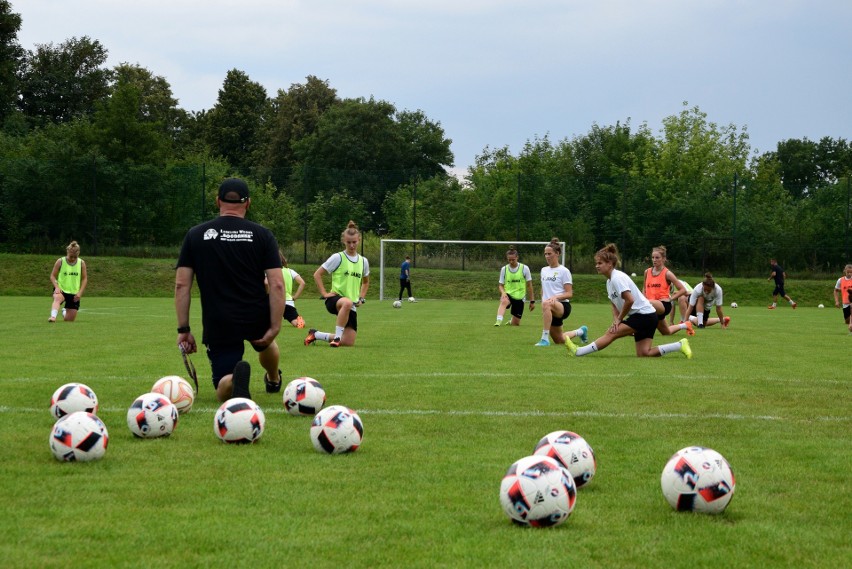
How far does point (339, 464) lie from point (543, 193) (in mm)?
42971

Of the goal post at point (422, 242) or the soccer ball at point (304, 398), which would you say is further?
the goal post at point (422, 242)

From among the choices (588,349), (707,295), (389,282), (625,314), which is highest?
(625,314)

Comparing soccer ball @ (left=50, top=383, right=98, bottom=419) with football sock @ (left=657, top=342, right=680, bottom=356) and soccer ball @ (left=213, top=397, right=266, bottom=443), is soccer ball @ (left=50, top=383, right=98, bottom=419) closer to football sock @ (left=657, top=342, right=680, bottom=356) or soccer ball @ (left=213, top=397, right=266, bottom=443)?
soccer ball @ (left=213, top=397, right=266, bottom=443)

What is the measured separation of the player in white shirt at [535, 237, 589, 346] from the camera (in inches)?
676

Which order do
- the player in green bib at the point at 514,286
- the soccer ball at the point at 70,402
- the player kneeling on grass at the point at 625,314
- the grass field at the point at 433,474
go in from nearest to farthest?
the grass field at the point at 433,474 < the soccer ball at the point at 70,402 < the player kneeling on grass at the point at 625,314 < the player in green bib at the point at 514,286

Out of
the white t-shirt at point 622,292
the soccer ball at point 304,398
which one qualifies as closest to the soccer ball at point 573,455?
the soccer ball at point 304,398

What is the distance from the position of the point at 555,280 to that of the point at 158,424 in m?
11.8

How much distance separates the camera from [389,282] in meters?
44.7

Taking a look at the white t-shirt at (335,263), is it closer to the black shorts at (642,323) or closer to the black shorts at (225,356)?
the black shorts at (642,323)

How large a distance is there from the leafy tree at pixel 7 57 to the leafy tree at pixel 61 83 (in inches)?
261

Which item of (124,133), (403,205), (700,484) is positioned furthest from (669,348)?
(124,133)

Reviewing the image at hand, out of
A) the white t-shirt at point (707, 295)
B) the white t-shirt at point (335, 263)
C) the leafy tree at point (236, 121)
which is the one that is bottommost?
the white t-shirt at point (707, 295)

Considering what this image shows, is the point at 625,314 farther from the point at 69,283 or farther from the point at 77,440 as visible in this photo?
the point at 69,283

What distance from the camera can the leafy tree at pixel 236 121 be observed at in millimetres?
84375
